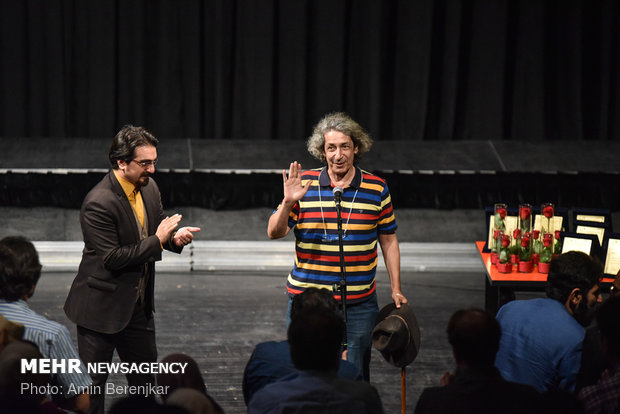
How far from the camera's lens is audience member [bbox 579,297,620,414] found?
221cm

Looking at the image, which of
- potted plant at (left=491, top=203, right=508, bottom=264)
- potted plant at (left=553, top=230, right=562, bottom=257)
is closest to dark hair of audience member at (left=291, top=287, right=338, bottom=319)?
potted plant at (left=491, top=203, right=508, bottom=264)

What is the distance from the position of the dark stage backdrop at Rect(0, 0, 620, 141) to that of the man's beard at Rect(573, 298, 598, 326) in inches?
184

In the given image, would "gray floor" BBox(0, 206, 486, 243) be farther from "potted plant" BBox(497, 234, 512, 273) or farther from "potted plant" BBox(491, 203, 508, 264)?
"potted plant" BBox(497, 234, 512, 273)

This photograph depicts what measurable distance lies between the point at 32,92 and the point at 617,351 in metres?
6.18

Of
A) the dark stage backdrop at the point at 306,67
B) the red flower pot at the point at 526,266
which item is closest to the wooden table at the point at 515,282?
the red flower pot at the point at 526,266

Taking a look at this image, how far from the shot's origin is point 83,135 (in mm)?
7383

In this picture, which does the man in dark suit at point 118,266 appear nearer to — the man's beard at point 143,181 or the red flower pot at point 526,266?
the man's beard at point 143,181

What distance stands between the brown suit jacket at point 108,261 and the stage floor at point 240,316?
104 cm

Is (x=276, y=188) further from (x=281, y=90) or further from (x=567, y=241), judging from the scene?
(x=567, y=241)

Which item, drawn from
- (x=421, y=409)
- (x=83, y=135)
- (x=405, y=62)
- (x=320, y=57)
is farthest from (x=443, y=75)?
(x=421, y=409)

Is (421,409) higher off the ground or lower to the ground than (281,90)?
lower

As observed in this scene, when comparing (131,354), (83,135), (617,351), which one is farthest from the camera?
(83,135)

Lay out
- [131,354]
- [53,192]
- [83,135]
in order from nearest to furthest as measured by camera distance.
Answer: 1. [131,354]
2. [53,192]
3. [83,135]

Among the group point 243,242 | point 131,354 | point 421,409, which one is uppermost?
point 421,409
